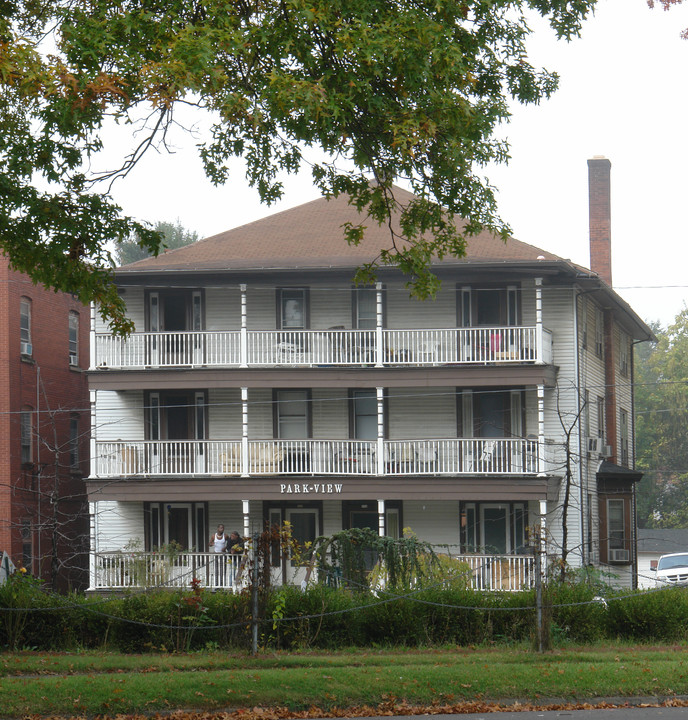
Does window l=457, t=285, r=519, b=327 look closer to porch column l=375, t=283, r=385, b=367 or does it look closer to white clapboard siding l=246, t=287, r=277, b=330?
porch column l=375, t=283, r=385, b=367

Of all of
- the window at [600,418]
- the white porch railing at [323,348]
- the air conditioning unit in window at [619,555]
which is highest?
the white porch railing at [323,348]

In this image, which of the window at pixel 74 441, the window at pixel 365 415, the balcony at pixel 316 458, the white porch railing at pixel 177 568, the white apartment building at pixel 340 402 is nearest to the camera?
the white porch railing at pixel 177 568

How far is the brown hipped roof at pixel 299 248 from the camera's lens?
106 feet

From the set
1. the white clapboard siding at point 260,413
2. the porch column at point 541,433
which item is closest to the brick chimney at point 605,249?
the porch column at point 541,433

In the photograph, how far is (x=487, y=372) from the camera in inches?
1222

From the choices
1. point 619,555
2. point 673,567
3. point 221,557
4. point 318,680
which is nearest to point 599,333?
point 619,555

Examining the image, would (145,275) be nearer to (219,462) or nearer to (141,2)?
(219,462)

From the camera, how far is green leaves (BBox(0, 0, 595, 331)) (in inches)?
463

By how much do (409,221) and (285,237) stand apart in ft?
66.9

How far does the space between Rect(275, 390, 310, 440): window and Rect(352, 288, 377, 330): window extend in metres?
2.56

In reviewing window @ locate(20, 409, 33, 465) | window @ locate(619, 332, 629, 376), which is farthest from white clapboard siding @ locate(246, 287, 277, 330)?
window @ locate(619, 332, 629, 376)

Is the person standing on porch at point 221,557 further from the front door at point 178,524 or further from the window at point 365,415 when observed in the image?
the window at point 365,415

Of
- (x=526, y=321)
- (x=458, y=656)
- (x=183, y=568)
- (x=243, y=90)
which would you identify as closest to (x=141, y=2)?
(x=243, y=90)

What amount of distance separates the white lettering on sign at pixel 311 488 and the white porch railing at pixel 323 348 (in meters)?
3.32
